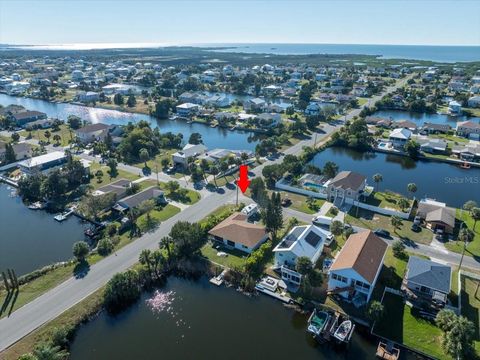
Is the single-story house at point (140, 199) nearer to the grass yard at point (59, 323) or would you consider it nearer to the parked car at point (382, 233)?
the grass yard at point (59, 323)

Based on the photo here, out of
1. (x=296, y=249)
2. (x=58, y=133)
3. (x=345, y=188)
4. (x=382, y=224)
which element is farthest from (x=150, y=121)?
(x=296, y=249)

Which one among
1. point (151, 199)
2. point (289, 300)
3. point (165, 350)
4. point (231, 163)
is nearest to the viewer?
point (165, 350)

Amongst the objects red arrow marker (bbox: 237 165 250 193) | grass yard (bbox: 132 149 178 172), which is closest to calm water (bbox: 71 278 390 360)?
red arrow marker (bbox: 237 165 250 193)

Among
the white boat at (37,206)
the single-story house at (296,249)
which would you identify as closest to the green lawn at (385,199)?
the single-story house at (296,249)

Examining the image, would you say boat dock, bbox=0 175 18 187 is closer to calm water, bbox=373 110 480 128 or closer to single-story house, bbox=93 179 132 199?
single-story house, bbox=93 179 132 199

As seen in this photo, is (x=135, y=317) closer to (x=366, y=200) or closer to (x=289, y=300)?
(x=289, y=300)

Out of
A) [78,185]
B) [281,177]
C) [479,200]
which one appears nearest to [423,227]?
[479,200]
